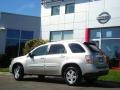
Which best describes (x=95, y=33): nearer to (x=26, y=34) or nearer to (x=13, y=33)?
(x=13, y=33)

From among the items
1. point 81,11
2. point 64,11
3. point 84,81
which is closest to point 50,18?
point 64,11

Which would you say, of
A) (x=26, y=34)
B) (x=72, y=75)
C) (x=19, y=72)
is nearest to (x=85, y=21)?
(x=26, y=34)


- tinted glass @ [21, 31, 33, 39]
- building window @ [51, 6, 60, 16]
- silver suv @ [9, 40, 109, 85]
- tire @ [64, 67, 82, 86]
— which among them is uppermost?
building window @ [51, 6, 60, 16]

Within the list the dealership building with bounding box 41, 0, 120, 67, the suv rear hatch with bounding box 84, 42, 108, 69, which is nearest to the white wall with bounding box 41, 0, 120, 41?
the dealership building with bounding box 41, 0, 120, 67

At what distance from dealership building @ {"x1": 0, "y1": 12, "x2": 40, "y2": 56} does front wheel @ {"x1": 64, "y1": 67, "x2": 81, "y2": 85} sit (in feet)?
61.4

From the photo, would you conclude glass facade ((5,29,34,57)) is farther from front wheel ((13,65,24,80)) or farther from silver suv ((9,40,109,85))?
silver suv ((9,40,109,85))

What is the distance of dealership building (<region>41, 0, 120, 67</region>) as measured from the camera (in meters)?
27.2

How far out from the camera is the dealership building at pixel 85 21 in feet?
89.3

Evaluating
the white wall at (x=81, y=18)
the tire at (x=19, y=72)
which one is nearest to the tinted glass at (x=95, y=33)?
the white wall at (x=81, y=18)

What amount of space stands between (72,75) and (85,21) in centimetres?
1427

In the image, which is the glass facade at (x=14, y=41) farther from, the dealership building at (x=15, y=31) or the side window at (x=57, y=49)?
the side window at (x=57, y=49)

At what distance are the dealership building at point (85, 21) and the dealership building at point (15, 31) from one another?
2624mm

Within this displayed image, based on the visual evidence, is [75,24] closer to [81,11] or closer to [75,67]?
[81,11]

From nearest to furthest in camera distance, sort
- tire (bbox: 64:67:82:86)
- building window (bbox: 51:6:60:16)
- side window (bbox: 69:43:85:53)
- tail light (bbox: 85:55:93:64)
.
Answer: tail light (bbox: 85:55:93:64) < tire (bbox: 64:67:82:86) < side window (bbox: 69:43:85:53) < building window (bbox: 51:6:60:16)
